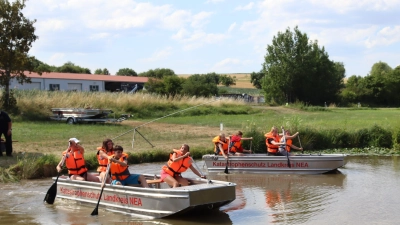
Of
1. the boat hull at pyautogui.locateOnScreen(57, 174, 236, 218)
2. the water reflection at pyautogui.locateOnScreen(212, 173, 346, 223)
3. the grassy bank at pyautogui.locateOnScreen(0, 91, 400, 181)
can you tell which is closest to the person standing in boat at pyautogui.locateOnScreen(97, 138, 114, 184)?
the boat hull at pyautogui.locateOnScreen(57, 174, 236, 218)

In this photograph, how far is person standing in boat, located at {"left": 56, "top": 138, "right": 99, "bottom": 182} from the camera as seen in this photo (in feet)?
43.9

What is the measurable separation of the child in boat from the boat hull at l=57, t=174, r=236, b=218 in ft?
1.33

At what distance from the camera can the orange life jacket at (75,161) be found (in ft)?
43.9

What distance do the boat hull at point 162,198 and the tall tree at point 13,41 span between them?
2001 centimetres

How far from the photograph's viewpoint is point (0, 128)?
19.0 metres

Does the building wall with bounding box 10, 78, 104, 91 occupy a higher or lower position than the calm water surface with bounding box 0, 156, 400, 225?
higher

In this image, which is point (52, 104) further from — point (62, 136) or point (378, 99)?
point (378, 99)

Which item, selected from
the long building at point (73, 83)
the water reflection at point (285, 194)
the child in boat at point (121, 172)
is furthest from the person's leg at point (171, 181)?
the long building at point (73, 83)

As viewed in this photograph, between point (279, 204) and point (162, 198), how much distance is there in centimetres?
317

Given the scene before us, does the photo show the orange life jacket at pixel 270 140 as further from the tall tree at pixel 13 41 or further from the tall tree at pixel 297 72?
the tall tree at pixel 297 72

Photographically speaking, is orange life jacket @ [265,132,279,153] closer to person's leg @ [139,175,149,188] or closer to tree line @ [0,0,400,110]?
person's leg @ [139,175,149,188]

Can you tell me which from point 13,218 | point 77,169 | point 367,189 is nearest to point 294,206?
point 367,189

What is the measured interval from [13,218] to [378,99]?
69.7m

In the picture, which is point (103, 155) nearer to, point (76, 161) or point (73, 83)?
point (76, 161)
